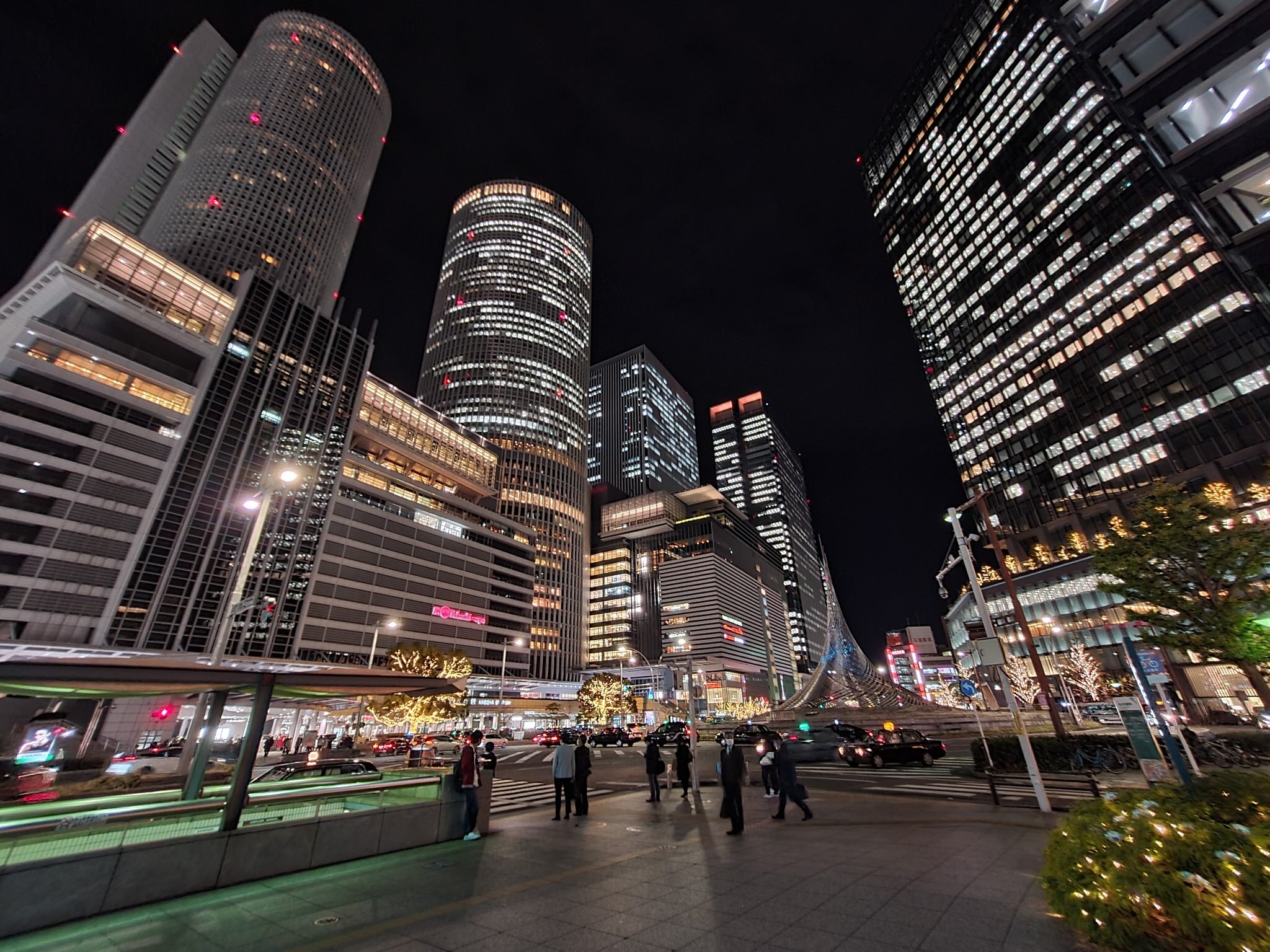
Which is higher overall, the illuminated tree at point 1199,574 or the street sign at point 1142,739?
the illuminated tree at point 1199,574

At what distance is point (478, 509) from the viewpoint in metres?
101

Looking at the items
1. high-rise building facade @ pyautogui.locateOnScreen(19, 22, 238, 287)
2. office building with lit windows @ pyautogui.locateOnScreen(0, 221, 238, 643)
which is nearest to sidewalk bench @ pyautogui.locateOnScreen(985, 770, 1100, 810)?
office building with lit windows @ pyautogui.locateOnScreen(0, 221, 238, 643)

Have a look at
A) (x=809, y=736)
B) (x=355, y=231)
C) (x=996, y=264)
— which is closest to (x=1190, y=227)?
(x=996, y=264)

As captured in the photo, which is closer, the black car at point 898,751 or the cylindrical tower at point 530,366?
the black car at point 898,751

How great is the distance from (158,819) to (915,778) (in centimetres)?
2368

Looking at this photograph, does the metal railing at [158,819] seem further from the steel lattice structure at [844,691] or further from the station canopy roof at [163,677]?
the steel lattice structure at [844,691]

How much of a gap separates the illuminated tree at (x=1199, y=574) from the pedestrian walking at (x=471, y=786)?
26.5 meters

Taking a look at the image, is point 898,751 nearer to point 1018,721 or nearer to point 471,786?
point 1018,721

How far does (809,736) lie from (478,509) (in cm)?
8107

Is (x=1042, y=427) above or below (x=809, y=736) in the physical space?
above

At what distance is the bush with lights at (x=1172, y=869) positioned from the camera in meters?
4.06

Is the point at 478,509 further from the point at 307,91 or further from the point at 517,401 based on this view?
the point at 307,91

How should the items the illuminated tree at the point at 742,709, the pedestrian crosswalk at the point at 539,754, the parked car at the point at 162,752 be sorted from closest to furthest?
the parked car at the point at 162,752 → the pedestrian crosswalk at the point at 539,754 → the illuminated tree at the point at 742,709

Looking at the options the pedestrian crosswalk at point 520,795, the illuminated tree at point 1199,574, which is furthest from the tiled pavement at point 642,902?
the illuminated tree at point 1199,574
